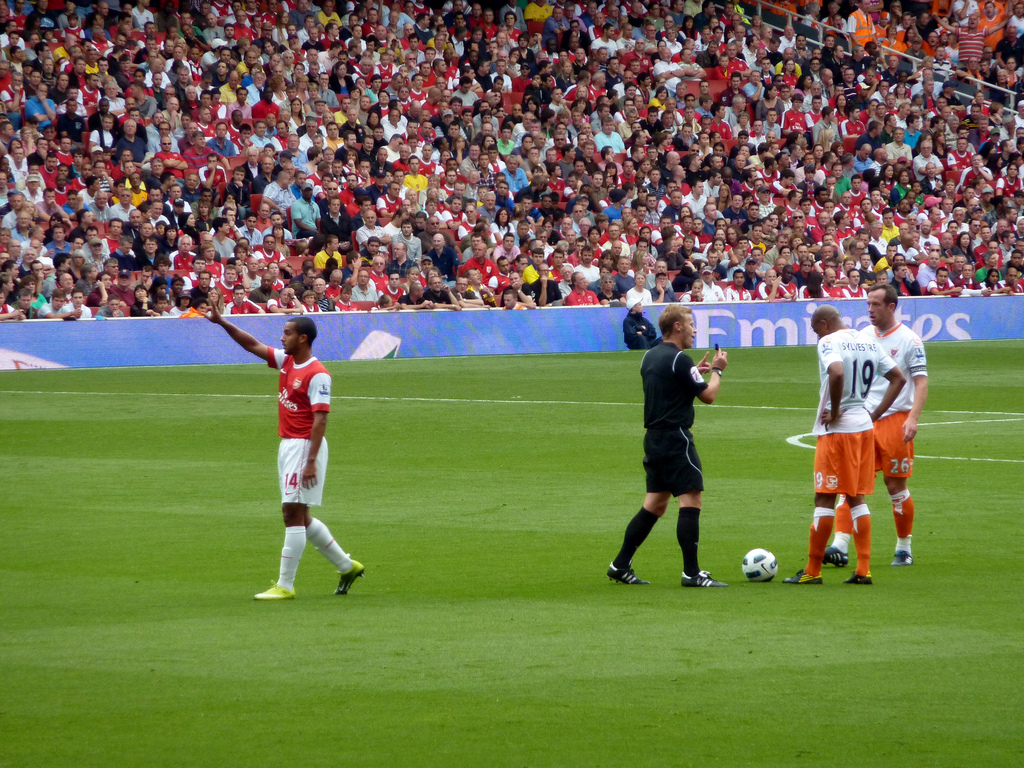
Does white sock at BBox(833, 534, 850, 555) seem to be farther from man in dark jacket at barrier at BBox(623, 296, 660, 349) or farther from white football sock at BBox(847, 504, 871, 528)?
man in dark jacket at barrier at BBox(623, 296, 660, 349)

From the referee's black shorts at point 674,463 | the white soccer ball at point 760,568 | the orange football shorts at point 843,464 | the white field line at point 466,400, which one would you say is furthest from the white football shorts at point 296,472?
the white field line at point 466,400

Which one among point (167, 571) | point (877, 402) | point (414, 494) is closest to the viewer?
point (167, 571)

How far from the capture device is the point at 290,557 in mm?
8609

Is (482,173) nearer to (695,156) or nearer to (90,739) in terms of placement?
(695,156)

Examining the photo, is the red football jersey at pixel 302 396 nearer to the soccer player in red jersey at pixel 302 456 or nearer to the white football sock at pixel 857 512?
the soccer player in red jersey at pixel 302 456

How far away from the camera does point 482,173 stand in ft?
111

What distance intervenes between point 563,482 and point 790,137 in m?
27.8

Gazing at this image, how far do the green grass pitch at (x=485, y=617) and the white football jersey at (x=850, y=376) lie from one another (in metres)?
0.96

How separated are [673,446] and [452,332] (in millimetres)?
21464

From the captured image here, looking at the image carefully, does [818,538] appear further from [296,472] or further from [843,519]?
[296,472]

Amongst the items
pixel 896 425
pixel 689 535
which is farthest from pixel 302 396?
pixel 896 425

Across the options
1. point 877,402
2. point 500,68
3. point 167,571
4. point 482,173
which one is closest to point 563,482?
point 877,402

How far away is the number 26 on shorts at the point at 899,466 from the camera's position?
10.1 metres

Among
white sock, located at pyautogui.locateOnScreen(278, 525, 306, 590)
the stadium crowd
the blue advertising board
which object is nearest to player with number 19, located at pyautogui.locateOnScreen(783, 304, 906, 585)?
white sock, located at pyautogui.locateOnScreen(278, 525, 306, 590)
